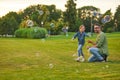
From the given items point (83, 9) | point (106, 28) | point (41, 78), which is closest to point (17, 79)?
point (41, 78)

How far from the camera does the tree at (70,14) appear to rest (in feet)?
295

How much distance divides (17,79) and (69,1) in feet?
259

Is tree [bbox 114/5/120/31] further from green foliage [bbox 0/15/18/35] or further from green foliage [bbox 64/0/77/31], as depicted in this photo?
green foliage [bbox 0/15/18/35]

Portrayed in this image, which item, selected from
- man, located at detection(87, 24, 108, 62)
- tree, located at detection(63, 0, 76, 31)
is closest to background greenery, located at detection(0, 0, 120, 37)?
tree, located at detection(63, 0, 76, 31)

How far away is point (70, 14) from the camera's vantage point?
92.8 m

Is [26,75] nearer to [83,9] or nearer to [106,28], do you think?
[106,28]

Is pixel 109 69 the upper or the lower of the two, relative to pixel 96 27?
lower

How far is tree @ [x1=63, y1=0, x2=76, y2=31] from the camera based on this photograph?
90.0 meters

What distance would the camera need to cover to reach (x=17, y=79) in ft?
37.1

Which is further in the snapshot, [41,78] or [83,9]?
[83,9]

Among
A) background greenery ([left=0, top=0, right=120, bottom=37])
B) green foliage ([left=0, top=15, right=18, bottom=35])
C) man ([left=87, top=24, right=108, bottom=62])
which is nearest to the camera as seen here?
man ([left=87, top=24, right=108, bottom=62])

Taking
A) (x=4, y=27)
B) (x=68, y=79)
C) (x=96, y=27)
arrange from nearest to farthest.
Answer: (x=68, y=79), (x=96, y=27), (x=4, y=27)

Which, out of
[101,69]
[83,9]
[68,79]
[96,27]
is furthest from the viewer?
[83,9]

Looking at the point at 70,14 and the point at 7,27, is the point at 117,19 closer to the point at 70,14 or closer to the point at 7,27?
the point at 70,14
